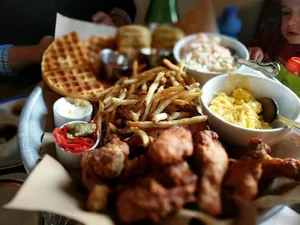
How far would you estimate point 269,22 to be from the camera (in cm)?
206

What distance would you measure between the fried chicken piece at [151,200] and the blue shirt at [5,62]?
150 cm

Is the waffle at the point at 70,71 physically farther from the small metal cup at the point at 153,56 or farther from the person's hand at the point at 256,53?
the person's hand at the point at 256,53

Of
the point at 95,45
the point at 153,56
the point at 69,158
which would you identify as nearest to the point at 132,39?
the point at 153,56

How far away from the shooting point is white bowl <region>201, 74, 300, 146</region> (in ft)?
4.97

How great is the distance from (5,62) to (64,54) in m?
0.40

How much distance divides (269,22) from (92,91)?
118cm

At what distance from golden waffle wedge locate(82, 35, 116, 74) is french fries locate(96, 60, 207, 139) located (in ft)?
1.26

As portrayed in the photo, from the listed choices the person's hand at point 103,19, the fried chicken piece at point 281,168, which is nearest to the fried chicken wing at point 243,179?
the fried chicken piece at point 281,168

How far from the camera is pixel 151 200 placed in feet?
3.40

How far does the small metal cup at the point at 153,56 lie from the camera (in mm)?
2076

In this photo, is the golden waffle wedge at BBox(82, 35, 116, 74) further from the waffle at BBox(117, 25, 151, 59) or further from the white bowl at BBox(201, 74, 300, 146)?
the white bowl at BBox(201, 74, 300, 146)

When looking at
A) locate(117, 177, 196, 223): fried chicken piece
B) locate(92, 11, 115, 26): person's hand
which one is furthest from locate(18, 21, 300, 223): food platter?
locate(92, 11, 115, 26): person's hand

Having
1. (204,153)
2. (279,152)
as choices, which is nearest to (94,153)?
(204,153)

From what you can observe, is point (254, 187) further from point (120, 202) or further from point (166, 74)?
point (166, 74)
